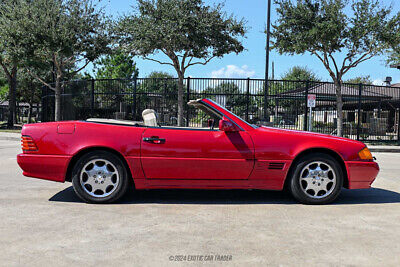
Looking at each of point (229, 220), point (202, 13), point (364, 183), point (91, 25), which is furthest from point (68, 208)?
point (91, 25)

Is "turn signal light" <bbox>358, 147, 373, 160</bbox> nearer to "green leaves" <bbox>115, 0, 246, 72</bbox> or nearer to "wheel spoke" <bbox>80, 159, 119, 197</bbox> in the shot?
"wheel spoke" <bbox>80, 159, 119, 197</bbox>

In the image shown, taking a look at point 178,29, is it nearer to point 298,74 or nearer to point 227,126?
point 227,126

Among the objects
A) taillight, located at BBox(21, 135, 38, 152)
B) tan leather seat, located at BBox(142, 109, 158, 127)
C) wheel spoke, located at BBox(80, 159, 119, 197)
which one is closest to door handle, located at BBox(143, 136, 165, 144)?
tan leather seat, located at BBox(142, 109, 158, 127)

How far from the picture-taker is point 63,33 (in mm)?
18141

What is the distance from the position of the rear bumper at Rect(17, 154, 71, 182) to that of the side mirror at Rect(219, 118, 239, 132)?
203 centimetres

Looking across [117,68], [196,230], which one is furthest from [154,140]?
[117,68]

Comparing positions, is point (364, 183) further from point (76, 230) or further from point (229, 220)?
point (76, 230)

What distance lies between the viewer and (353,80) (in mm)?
58281

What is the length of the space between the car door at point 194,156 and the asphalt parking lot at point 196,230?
46cm

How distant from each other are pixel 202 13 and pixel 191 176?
14.4 meters

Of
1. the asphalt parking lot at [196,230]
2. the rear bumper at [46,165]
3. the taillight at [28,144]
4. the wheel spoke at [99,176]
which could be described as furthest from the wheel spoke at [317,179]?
the taillight at [28,144]

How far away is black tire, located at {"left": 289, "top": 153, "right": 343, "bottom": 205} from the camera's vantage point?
4516 millimetres

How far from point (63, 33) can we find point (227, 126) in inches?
651

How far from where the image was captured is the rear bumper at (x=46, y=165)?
4461mm
